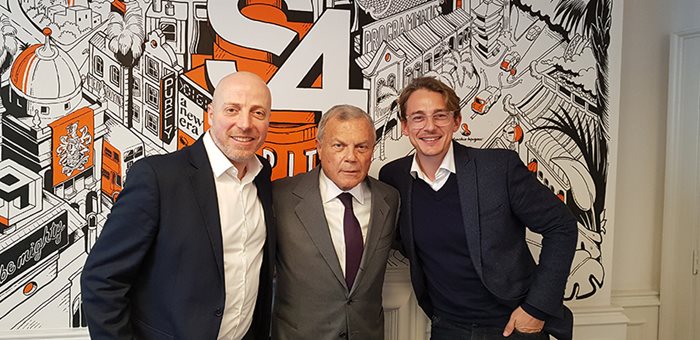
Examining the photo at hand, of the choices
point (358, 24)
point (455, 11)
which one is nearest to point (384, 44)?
point (358, 24)

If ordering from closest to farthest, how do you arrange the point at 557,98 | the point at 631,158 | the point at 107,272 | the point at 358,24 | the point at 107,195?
the point at 107,272, the point at 107,195, the point at 358,24, the point at 557,98, the point at 631,158

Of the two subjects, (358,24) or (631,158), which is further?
(631,158)

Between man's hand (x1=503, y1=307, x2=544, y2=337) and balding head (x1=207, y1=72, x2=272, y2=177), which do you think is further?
man's hand (x1=503, y1=307, x2=544, y2=337)

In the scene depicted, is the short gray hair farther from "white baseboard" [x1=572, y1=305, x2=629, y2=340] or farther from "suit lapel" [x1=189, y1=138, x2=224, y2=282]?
"white baseboard" [x1=572, y1=305, x2=629, y2=340]

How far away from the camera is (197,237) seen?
1.73 meters

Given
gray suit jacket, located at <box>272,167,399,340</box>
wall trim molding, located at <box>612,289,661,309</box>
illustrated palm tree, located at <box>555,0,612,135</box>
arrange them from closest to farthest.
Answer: gray suit jacket, located at <box>272,167,399,340</box> < illustrated palm tree, located at <box>555,0,612,135</box> < wall trim molding, located at <box>612,289,661,309</box>

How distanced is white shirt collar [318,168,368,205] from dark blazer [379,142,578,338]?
1.28 feet

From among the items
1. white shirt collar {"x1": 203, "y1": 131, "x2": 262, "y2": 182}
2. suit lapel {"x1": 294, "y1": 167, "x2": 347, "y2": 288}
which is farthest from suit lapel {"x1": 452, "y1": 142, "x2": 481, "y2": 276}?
white shirt collar {"x1": 203, "y1": 131, "x2": 262, "y2": 182}

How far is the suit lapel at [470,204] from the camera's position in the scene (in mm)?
2135

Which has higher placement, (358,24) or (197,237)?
(358,24)

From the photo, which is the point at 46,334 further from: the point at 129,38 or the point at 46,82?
the point at 129,38

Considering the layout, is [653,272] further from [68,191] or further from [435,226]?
[68,191]

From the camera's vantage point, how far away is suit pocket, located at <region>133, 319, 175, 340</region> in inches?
67.9

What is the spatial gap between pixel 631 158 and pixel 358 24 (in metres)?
1.70
